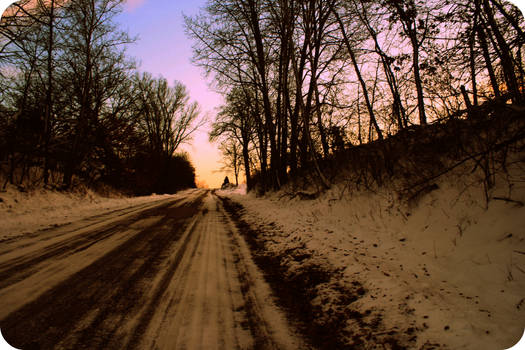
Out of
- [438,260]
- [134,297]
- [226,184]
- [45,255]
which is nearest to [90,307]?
[134,297]

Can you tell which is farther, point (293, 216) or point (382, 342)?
point (293, 216)

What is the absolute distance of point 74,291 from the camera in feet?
8.67

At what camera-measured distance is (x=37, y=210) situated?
9.38 meters

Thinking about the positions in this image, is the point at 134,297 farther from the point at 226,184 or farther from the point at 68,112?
the point at 226,184

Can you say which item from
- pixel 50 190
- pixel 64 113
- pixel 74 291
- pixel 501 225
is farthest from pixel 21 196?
pixel 501 225

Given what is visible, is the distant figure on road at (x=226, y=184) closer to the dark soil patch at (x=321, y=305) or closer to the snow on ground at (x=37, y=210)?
the snow on ground at (x=37, y=210)

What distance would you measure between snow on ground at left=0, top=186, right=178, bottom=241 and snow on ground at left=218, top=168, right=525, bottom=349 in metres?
6.42

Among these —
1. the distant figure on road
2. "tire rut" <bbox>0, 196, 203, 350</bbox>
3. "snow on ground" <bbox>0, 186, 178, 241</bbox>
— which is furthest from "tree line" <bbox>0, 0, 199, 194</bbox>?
the distant figure on road

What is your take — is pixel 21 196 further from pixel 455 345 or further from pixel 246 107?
pixel 455 345

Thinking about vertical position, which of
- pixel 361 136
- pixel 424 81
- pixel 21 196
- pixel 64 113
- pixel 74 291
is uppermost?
pixel 64 113

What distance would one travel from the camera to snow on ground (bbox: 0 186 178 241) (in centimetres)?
631

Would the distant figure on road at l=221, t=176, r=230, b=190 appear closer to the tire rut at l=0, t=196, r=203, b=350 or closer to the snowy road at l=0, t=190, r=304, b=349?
the snowy road at l=0, t=190, r=304, b=349

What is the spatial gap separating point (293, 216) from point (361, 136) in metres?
4.66

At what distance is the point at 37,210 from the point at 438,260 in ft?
42.1
